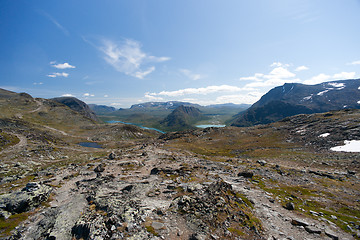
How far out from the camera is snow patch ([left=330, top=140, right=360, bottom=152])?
46875 mm

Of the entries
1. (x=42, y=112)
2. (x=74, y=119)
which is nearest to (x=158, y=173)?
(x=74, y=119)

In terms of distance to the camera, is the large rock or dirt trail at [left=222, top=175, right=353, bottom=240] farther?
the large rock

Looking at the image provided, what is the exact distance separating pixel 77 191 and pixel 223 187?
21494 mm

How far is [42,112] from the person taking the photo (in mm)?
177500

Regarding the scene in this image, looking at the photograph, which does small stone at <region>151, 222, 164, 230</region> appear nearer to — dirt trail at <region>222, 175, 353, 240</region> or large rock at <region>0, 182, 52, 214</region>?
dirt trail at <region>222, 175, 353, 240</region>

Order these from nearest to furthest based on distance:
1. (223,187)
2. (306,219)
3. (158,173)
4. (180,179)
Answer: (306,219) < (223,187) < (180,179) < (158,173)

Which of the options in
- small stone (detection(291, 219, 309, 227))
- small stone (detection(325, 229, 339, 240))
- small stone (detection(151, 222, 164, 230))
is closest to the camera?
small stone (detection(151, 222, 164, 230))

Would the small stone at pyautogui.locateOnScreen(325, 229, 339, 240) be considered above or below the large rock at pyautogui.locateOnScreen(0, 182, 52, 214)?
below

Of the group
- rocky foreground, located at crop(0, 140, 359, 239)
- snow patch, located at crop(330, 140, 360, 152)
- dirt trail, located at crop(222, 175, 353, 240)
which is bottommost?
snow patch, located at crop(330, 140, 360, 152)

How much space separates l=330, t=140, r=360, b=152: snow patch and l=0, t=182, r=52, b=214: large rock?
80.8 m

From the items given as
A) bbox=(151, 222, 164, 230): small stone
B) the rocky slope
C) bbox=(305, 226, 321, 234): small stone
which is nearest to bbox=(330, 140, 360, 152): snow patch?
the rocky slope

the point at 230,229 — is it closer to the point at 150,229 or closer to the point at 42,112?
the point at 150,229

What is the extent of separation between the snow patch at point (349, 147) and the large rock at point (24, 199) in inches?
3181

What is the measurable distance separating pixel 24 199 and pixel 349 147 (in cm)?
8504
